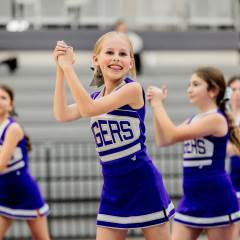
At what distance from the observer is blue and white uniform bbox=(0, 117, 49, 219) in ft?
23.0

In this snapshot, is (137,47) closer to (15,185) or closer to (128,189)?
(15,185)

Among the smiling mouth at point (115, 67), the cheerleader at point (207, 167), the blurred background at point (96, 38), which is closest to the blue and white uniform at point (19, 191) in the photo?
the cheerleader at point (207, 167)

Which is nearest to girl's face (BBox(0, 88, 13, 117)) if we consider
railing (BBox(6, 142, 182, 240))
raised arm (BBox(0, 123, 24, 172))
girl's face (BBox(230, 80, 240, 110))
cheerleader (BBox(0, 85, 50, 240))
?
cheerleader (BBox(0, 85, 50, 240))

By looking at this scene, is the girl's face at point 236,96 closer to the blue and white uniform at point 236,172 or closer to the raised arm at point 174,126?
the blue and white uniform at point 236,172

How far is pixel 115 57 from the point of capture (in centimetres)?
507

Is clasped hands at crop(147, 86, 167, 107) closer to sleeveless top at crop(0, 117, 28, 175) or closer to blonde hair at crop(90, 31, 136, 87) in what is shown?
blonde hair at crop(90, 31, 136, 87)

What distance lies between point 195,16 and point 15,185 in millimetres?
8635

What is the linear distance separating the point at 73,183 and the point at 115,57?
565 cm

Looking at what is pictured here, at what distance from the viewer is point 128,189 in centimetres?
514

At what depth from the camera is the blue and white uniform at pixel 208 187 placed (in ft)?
19.7

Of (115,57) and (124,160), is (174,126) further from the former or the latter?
(115,57)

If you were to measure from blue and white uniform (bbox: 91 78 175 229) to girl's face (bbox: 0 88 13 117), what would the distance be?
78.1 inches

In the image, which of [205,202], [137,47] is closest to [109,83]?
[205,202]

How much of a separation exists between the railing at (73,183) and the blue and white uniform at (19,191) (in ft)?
9.03
